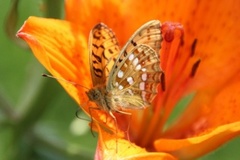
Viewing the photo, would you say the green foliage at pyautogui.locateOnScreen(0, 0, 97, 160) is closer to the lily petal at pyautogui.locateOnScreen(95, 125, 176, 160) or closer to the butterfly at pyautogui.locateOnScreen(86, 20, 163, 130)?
the butterfly at pyautogui.locateOnScreen(86, 20, 163, 130)

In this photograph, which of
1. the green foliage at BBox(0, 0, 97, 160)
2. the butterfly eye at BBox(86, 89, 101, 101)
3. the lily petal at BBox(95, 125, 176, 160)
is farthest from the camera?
the green foliage at BBox(0, 0, 97, 160)

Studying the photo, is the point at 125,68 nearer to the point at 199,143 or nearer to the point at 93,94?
the point at 93,94

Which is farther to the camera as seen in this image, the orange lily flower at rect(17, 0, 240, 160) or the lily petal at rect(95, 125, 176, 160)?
the orange lily flower at rect(17, 0, 240, 160)

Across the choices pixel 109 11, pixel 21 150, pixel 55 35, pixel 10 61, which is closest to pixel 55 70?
pixel 55 35

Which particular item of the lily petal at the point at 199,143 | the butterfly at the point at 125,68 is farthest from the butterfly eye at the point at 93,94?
the lily petal at the point at 199,143

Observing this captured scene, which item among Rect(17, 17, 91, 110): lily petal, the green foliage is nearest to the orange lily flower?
Rect(17, 17, 91, 110): lily petal

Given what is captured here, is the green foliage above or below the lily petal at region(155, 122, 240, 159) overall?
below

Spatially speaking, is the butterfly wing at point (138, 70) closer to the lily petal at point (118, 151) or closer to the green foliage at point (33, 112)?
the lily petal at point (118, 151)

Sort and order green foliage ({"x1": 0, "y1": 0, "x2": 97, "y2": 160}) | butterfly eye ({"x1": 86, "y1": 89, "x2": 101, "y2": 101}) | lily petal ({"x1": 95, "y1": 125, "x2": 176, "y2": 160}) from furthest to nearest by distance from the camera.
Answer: green foliage ({"x1": 0, "y1": 0, "x2": 97, "y2": 160}) < butterfly eye ({"x1": 86, "y1": 89, "x2": 101, "y2": 101}) < lily petal ({"x1": 95, "y1": 125, "x2": 176, "y2": 160})
